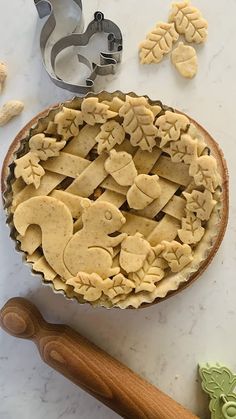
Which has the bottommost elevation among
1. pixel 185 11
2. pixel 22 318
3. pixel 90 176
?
pixel 22 318

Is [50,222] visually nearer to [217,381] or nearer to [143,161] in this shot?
[143,161]

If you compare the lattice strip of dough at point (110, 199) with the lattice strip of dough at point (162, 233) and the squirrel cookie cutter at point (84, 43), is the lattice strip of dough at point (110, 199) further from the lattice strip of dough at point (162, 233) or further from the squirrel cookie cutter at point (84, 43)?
the squirrel cookie cutter at point (84, 43)

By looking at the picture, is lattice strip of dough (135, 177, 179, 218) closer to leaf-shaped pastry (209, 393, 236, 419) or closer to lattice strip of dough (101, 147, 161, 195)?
lattice strip of dough (101, 147, 161, 195)

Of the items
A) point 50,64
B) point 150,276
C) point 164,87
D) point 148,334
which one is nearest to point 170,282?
point 150,276

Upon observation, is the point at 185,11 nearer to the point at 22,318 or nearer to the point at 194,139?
the point at 194,139

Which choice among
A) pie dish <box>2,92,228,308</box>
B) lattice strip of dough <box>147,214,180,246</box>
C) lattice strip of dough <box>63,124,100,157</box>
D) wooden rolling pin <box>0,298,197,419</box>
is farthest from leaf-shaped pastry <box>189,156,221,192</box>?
wooden rolling pin <box>0,298,197,419</box>

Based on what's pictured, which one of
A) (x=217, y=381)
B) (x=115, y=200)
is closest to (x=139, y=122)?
(x=115, y=200)

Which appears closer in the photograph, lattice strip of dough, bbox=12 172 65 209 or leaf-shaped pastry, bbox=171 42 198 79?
lattice strip of dough, bbox=12 172 65 209
